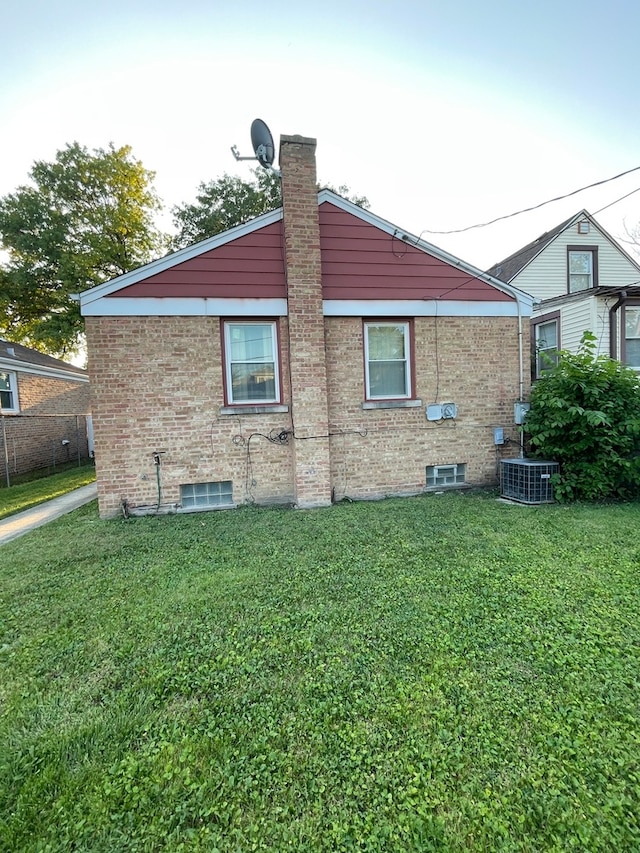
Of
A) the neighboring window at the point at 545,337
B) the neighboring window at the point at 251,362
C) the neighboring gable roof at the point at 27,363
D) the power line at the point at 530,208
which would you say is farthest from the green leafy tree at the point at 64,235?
the neighboring window at the point at 545,337

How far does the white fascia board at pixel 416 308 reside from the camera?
20.8ft

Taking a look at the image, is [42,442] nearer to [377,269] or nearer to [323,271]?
[323,271]

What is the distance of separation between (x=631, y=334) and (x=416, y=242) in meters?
7.28

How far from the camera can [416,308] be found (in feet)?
21.7

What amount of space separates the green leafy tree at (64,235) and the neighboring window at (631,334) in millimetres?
18848

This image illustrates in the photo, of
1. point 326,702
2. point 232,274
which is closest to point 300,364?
point 232,274

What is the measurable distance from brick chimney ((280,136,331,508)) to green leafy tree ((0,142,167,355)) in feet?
45.0

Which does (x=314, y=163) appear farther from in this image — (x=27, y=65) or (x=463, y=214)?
(x=27, y=65)

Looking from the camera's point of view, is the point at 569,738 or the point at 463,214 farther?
the point at 463,214

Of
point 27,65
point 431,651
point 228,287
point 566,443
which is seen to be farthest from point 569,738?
point 27,65

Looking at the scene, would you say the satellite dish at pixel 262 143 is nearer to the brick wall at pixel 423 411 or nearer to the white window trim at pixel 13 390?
the brick wall at pixel 423 411

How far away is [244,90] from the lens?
291 inches

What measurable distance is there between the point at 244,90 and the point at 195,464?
282 inches

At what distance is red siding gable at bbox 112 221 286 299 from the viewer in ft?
19.2
